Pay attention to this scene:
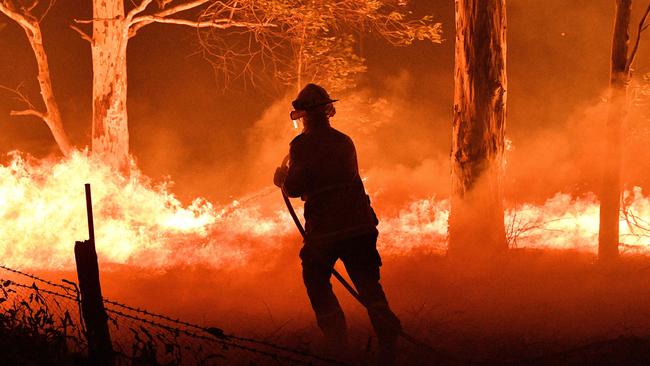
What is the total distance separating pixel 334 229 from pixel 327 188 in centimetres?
34

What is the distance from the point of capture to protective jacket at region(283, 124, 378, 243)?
5.20 metres

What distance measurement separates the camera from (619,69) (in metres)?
7.88

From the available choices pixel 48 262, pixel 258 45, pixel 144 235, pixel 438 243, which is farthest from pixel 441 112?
pixel 48 262

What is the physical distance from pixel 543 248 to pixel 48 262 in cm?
777

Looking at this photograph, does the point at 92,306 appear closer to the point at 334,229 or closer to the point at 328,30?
the point at 334,229

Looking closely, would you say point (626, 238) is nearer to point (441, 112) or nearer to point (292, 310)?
Result: point (292, 310)

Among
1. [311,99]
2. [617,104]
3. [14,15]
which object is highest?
[14,15]

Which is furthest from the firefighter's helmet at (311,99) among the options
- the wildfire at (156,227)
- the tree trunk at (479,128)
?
the wildfire at (156,227)

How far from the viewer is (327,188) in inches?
206

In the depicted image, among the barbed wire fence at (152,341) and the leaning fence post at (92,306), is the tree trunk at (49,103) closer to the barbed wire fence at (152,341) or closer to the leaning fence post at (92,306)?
the barbed wire fence at (152,341)

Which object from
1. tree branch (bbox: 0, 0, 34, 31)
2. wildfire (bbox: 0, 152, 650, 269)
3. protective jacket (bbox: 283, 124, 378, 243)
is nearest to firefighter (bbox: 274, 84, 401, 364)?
protective jacket (bbox: 283, 124, 378, 243)

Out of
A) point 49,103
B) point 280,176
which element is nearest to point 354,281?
point 280,176

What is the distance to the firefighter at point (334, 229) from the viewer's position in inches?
205

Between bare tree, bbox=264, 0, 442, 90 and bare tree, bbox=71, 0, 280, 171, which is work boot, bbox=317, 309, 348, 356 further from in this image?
bare tree, bbox=71, 0, 280, 171
